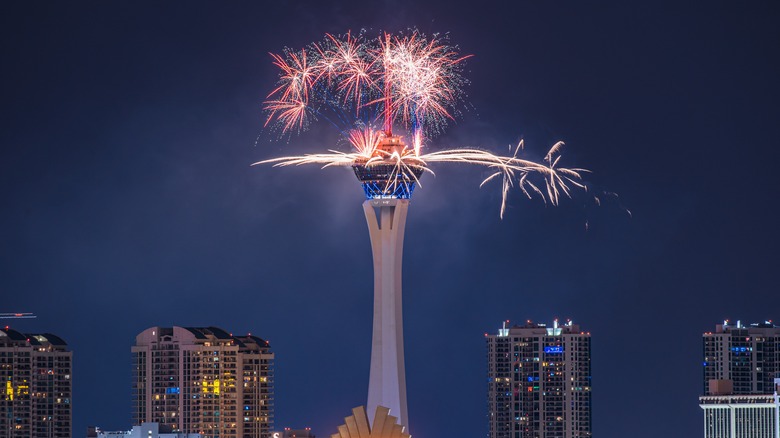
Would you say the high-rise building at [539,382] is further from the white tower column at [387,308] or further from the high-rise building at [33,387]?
the high-rise building at [33,387]

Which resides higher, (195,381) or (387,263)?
(387,263)

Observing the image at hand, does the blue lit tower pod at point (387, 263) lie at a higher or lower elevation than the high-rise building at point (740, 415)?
higher

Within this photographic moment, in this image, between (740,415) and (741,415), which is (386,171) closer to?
(740,415)

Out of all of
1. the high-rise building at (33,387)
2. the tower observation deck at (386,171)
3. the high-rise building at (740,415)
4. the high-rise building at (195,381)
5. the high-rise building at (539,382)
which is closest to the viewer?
the tower observation deck at (386,171)

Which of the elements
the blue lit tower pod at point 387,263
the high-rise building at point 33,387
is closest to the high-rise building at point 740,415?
the blue lit tower pod at point 387,263

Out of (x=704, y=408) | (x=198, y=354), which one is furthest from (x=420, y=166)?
(x=704, y=408)

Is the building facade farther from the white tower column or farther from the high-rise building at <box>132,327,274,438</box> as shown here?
the high-rise building at <box>132,327,274,438</box>

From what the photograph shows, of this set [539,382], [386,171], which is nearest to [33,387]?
[386,171]
